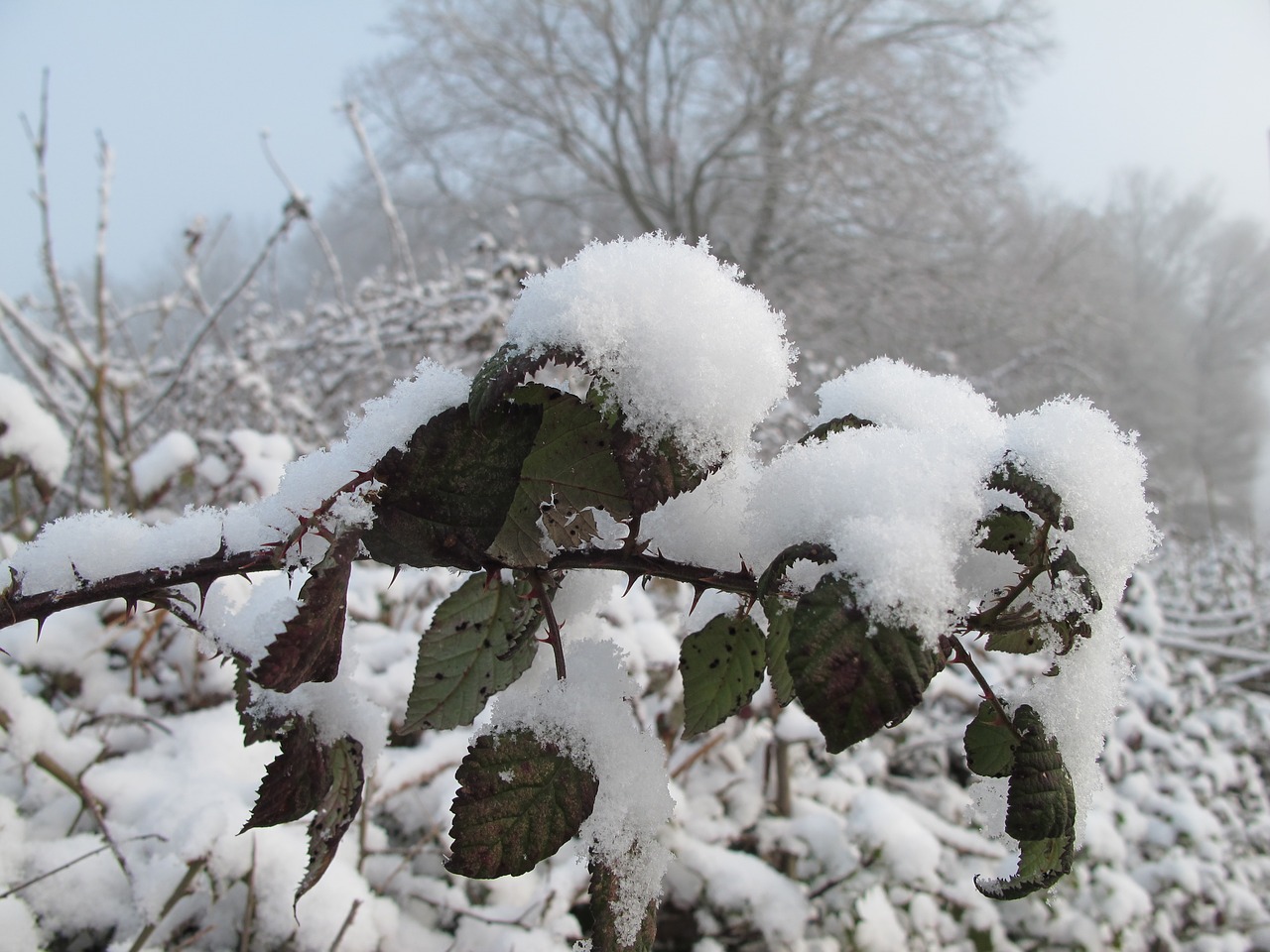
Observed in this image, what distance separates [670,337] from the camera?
42 centimetres

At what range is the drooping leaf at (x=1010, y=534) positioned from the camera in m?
0.41

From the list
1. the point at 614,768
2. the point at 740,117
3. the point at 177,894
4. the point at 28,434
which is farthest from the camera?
the point at 740,117

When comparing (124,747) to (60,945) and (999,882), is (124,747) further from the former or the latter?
(999,882)

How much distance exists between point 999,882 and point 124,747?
125cm

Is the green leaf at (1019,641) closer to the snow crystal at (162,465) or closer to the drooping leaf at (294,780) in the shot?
the drooping leaf at (294,780)

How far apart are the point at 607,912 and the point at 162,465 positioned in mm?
1461

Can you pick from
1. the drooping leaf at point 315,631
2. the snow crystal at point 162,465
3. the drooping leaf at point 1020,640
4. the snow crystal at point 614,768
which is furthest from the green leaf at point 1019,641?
the snow crystal at point 162,465

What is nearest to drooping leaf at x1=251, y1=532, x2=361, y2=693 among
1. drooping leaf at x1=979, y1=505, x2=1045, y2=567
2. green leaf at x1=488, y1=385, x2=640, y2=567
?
green leaf at x1=488, y1=385, x2=640, y2=567

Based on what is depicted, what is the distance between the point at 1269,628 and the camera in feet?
15.9

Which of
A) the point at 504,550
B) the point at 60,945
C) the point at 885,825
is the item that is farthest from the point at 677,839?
the point at 504,550

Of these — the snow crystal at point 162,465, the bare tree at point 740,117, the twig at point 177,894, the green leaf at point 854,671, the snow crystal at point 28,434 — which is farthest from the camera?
the bare tree at point 740,117

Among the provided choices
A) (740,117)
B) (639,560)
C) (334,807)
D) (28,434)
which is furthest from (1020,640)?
(740,117)

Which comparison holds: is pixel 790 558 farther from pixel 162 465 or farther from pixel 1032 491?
pixel 162 465

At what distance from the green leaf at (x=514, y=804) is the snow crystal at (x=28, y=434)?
2.63 ft
